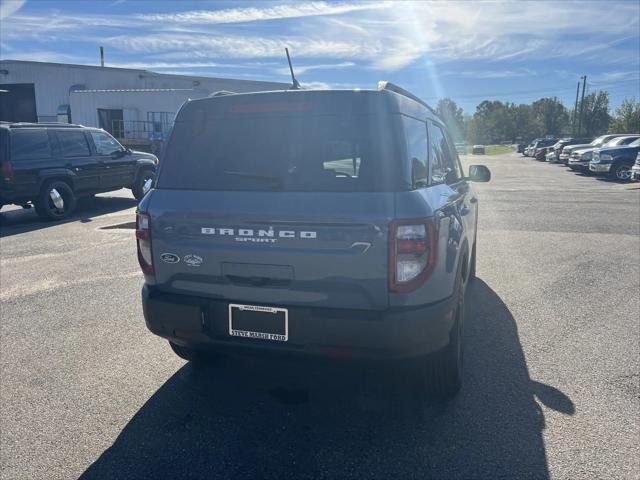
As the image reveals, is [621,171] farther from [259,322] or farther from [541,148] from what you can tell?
[541,148]

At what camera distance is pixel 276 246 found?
109 inches

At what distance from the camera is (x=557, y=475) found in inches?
102

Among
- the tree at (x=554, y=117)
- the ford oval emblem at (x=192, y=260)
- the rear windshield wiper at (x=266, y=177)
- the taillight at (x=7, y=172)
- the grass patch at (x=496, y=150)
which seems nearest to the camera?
the rear windshield wiper at (x=266, y=177)

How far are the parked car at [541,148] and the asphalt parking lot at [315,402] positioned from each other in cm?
3766

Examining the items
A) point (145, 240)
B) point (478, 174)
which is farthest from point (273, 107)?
point (478, 174)

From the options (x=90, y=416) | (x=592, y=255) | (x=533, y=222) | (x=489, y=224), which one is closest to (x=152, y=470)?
(x=90, y=416)

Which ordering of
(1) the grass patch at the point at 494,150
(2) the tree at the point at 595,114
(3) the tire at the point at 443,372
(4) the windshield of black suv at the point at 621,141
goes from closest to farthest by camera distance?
1. (3) the tire at the point at 443,372
2. (4) the windshield of black suv at the point at 621,141
3. (1) the grass patch at the point at 494,150
4. (2) the tree at the point at 595,114

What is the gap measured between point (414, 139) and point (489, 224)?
7724mm

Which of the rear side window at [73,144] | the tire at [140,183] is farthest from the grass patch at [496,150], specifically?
the rear side window at [73,144]

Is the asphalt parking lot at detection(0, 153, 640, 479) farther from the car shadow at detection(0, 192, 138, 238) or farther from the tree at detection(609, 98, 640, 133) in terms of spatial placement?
the tree at detection(609, 98, 640, 133)

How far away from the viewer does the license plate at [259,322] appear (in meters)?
2.81

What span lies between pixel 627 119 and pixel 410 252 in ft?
222

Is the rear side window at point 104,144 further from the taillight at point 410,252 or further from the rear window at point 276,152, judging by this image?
the taillight at point 410,252

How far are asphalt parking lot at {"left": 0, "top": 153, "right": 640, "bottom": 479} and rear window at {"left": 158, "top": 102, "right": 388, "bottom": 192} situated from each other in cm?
106
